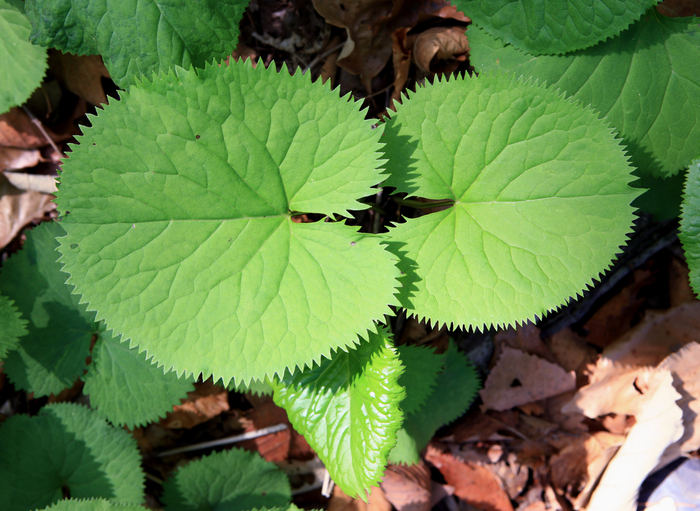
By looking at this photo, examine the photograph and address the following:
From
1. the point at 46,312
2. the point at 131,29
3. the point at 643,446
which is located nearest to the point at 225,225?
the point at 131,29

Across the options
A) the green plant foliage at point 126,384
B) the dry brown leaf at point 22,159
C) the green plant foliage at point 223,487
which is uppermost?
the dry brown leaf at point 22,159

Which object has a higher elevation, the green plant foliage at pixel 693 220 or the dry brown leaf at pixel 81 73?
the green plant foliage at pixel 693 220

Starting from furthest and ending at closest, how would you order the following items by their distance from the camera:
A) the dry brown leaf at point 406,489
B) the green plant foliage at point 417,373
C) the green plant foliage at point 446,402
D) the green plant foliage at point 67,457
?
the dry brown leaf at point 406,489, the green plant foliage at point 446,402, the green plant foliage at point 67,457, the green plant foliage at point 417,373

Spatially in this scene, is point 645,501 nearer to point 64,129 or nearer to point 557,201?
point 557,201

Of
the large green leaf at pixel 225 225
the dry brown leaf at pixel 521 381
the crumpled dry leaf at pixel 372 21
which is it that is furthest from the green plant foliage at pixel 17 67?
the dry brown leaf at pixel 521 381

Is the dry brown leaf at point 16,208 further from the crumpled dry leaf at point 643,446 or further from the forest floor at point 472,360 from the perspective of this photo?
the crumpled dry leaf at point 643,446

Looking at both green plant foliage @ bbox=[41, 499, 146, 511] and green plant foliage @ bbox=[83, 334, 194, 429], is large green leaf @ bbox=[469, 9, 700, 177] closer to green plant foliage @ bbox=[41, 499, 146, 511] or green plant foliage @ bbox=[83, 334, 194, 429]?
green plant foliage @ bbox=[83, 334, 194, 429]

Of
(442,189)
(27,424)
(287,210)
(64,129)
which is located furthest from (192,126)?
(27,424)

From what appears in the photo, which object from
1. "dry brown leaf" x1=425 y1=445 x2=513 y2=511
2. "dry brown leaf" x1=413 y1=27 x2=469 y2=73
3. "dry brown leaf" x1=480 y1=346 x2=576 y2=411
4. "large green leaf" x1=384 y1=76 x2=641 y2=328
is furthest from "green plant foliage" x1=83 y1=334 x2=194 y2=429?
"dry brown leaf" x1=413 y1=27 x2=469 y2=73
